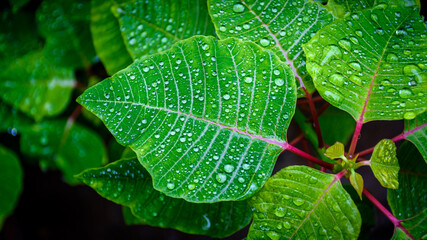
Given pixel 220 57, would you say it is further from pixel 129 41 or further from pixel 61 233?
pixel 61 233

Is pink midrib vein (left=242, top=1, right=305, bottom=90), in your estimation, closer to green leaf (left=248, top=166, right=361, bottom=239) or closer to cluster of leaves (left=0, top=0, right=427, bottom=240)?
cluster of leaves (left=0, top=0, right=427, bottom=240)

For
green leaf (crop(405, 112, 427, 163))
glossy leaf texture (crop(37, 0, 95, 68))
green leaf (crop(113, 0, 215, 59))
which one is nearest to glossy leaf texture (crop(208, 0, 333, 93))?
green leaf (crop(113, 0, 215, 59))

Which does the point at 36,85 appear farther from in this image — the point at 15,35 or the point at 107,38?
the point at 107,38

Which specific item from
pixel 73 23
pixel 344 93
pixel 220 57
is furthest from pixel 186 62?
pixel 73 23

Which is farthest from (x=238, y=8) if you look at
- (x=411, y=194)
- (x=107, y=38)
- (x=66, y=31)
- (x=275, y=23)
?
(x=66, y=31)

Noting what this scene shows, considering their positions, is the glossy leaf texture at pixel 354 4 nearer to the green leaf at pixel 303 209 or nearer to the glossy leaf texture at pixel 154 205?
the green leaf at pixel 303 209
